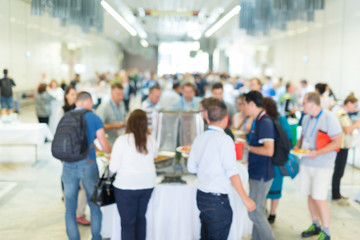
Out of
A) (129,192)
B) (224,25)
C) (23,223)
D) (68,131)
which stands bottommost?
A: (23,223)

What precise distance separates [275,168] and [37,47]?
1716 cm

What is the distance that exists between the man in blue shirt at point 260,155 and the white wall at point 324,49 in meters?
8.86

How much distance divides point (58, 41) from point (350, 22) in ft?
52.1

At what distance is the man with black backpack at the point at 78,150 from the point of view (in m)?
3.53

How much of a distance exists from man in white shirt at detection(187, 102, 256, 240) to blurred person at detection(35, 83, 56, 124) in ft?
22.1

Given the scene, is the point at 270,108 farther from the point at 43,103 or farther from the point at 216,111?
the point at 43,103

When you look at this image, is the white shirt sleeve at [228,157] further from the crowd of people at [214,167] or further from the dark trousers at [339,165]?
the dark trousers at [339,165]

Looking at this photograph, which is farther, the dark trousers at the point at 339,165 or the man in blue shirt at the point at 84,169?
the dark trousers at the point at 339,165

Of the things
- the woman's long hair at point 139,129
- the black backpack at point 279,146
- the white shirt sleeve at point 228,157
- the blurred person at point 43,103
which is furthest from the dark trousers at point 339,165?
the blurred person at point 43,103

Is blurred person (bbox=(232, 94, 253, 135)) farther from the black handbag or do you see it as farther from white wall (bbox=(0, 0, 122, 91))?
white wall (bbox=(0, 0, 122, 91))

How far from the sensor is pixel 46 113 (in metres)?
9.28

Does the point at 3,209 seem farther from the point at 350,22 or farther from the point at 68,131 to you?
the point at 350,22

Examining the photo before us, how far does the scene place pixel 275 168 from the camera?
4.59 metres

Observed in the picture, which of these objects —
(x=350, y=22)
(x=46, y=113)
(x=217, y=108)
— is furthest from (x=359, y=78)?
(x=217, y=108)
